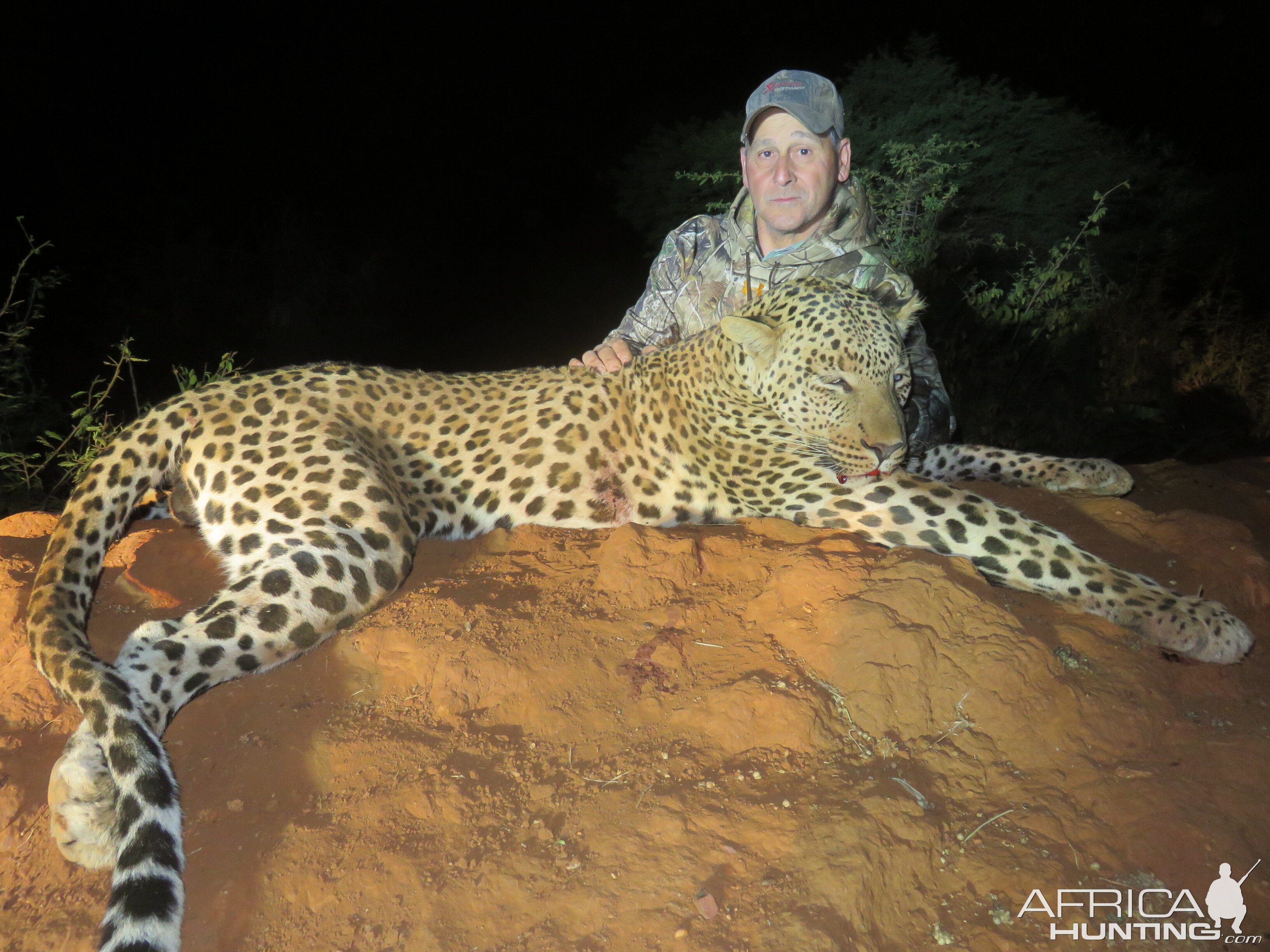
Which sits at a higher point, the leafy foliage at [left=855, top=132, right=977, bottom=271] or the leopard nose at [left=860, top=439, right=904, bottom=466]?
the leafy foliage at [left=855, top=132, right=977, bottom=271]

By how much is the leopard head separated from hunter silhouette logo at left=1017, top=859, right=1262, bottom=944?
6.35ft

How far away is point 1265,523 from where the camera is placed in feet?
15.7

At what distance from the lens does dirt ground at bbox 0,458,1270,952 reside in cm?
213

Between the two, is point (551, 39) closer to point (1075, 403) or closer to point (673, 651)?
point (1075, 403)

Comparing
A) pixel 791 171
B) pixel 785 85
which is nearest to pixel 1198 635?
pixel 791 171

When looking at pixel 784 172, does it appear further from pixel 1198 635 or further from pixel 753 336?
pixel 1198 635

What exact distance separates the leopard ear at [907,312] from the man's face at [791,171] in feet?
2.70

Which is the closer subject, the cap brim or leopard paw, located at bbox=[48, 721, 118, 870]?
leopard paw, located at bbox=[48, 721, 118, 870]

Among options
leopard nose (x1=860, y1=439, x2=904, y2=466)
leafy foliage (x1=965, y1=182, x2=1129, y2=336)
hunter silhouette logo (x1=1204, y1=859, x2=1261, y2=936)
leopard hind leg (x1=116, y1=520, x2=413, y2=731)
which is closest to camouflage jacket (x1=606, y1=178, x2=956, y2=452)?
leopard nose (x1=860, y1=439, x2=904, y2=466)

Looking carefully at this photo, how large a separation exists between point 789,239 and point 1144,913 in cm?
375

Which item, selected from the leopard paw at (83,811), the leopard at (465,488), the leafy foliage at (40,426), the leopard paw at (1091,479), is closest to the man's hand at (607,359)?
the leopard at (465,488)

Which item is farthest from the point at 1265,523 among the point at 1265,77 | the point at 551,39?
the point at 551,39

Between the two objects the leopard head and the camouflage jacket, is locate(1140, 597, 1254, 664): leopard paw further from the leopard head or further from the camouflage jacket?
the camouflage jacket

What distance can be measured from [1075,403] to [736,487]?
7079mm
